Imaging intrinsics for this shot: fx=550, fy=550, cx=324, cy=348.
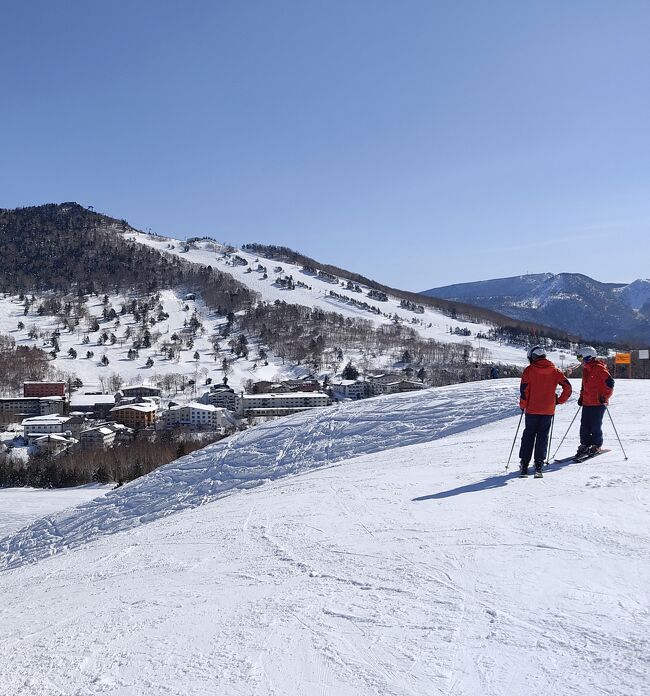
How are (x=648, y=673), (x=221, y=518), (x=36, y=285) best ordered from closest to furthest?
(x=648, y=673), (x=221, y=518), (x=36, y=285)

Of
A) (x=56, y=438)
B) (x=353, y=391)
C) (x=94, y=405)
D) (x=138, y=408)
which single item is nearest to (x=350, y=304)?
(x=353, y=391)

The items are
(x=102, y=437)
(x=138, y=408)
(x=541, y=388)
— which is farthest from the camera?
(x=138, y=408)

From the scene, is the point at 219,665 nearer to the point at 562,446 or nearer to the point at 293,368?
the point at 562,446

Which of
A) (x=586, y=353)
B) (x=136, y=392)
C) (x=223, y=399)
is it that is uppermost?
(x=586, y=353)

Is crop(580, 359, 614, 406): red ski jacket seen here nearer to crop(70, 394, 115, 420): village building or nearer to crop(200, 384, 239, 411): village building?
crop(200, 384, 239, 411): village building

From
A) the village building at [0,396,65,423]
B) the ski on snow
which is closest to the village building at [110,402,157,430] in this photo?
the village building at [0,396,65,423]

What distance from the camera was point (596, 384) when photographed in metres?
9.49

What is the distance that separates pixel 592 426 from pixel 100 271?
178614mm

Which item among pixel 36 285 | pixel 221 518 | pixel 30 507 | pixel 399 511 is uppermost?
pixel 36 285

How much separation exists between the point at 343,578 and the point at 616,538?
2670 mm

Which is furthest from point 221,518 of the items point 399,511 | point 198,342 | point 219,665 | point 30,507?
point 198,342

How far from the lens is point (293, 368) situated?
107 meters

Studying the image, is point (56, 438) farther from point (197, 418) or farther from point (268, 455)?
point (268, 455)

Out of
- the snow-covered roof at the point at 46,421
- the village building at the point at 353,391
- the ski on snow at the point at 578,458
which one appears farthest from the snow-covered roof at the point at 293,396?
the ski on snow at the point at 578,458
